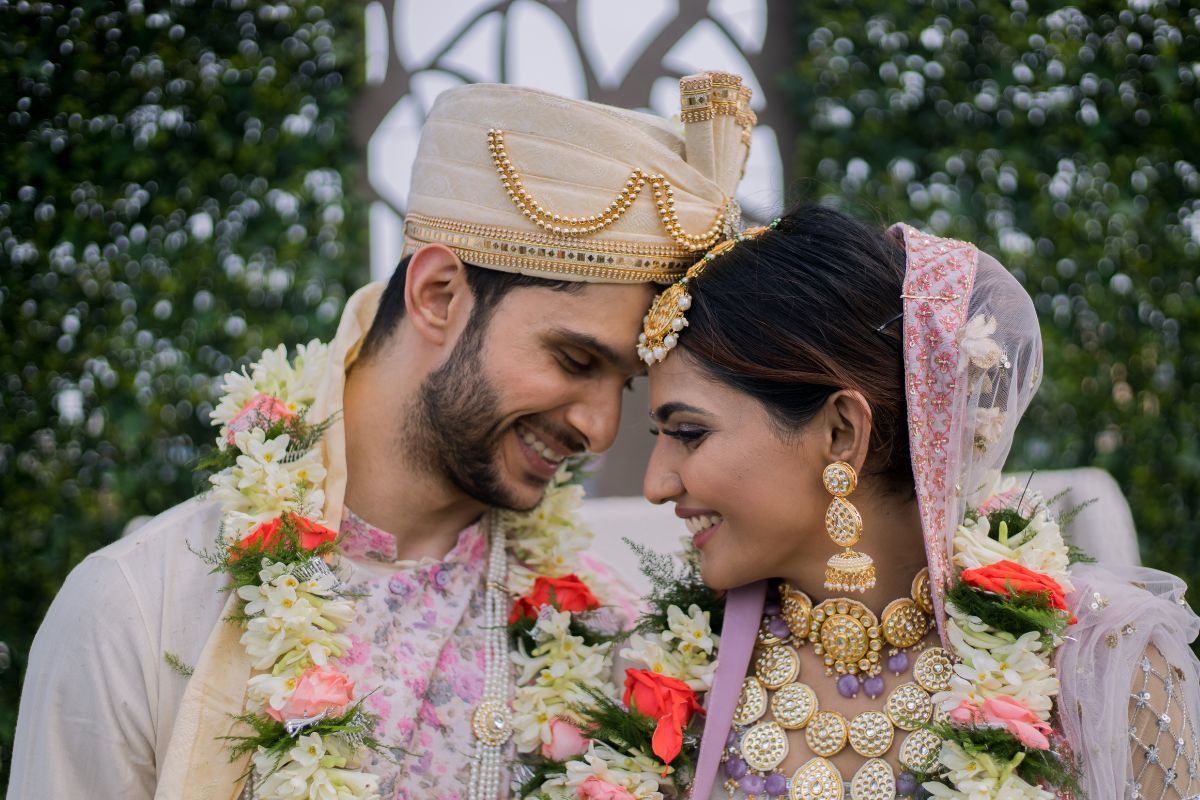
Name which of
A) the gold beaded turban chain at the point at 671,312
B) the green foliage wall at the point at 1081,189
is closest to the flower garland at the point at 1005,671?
the gold beaded turban chain at the point at 671,312

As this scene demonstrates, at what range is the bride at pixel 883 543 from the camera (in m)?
1.96

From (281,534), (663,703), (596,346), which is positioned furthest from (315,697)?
(596,346)

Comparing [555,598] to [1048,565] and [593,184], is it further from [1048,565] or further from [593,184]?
[1048,565]

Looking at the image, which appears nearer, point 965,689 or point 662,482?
point 965,689

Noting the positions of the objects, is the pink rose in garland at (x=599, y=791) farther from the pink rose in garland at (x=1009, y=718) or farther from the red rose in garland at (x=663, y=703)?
the pink rose in garland at (x=1009, y=718)

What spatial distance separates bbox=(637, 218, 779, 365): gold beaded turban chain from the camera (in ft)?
7.26

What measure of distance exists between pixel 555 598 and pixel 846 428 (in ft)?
2.58

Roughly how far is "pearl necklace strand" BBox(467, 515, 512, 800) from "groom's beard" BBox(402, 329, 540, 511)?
0.57 ft

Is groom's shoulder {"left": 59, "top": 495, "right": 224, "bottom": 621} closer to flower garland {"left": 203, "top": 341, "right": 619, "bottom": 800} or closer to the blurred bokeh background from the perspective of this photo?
flower garland {"left": 203, "top": 341, "right": 619, "bottom": 800}

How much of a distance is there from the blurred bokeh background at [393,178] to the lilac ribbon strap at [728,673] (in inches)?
85.1

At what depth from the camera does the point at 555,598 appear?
2504 millimetres

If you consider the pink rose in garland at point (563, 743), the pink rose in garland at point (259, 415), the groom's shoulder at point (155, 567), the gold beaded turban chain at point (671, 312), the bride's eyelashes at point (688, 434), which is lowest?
the pink rose in garland at point (563, 743)

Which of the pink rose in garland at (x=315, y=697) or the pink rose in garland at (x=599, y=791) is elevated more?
the pink rose in garland at (x=315, y=697)

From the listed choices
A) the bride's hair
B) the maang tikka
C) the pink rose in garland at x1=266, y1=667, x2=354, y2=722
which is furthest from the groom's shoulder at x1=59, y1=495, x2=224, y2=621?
the maang tikka
